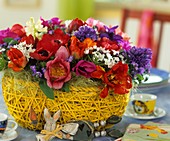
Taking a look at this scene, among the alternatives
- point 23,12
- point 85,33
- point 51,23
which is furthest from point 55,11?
point 85,33

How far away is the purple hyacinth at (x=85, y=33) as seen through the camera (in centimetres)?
134

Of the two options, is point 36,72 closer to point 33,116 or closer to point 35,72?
point 35,72

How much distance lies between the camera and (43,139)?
1.28 m

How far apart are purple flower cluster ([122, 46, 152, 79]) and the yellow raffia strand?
0.10 m

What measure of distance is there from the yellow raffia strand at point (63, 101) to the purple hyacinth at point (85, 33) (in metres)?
0.14

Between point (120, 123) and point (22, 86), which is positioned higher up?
point (22, 86)

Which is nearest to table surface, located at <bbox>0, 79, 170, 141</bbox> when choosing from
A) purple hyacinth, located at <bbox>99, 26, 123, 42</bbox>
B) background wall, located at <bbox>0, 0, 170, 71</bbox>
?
purple hyacinth, located at <bbox>99, 26, 123, 42</bbox>

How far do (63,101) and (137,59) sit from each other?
0.26 metres

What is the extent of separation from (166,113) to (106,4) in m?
2.50

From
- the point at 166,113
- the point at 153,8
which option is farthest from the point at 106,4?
the point at 166,113

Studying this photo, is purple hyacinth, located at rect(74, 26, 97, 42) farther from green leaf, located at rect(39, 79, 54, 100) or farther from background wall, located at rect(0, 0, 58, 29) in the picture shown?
background wall, located at rect(0, 0, 58, 29)

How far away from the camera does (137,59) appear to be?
1.34 m

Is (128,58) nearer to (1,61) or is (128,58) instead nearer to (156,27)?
(1,61)

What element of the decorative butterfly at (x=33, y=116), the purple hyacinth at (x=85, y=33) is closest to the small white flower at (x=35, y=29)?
the purple hyacinth at (x=85, y=33)
